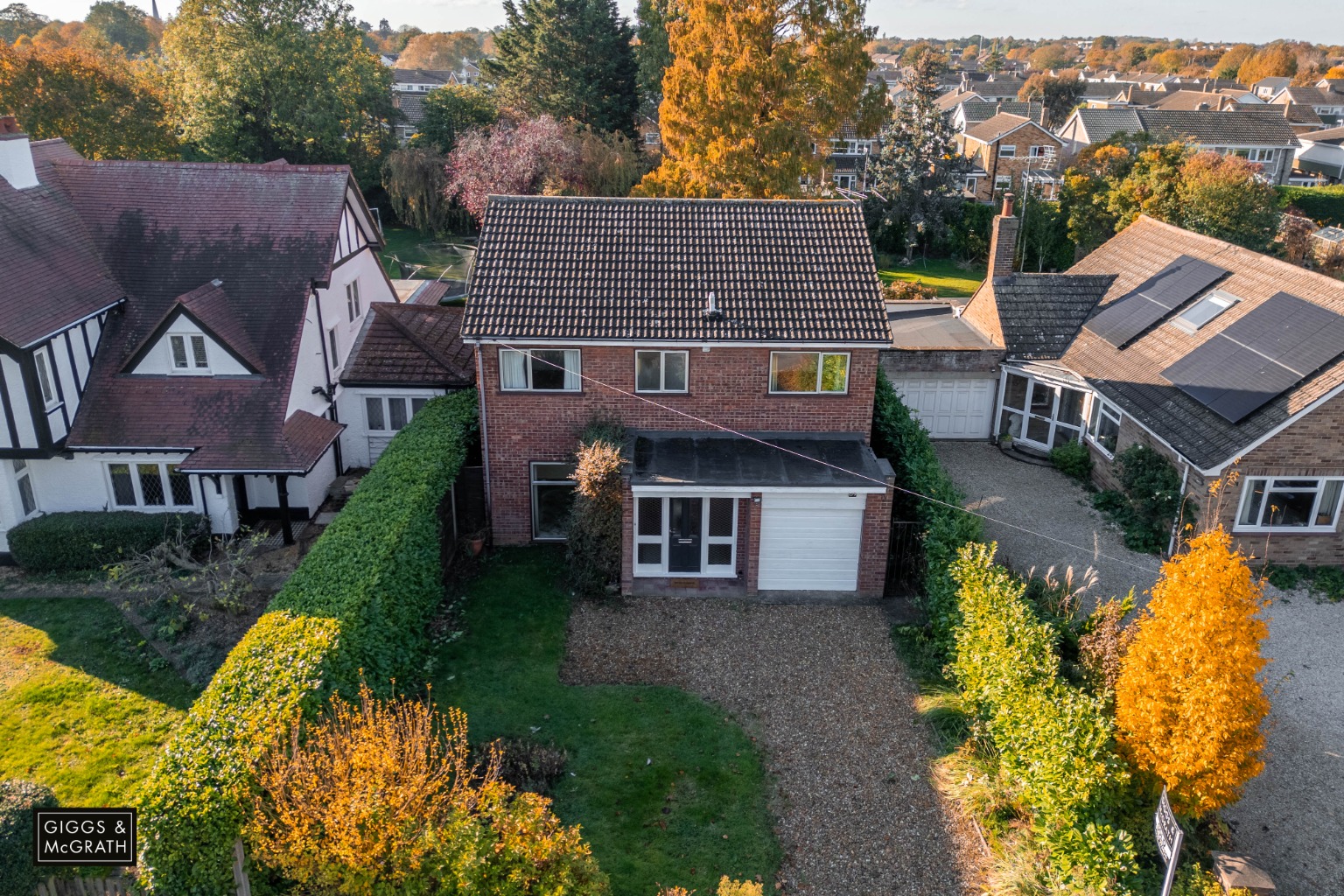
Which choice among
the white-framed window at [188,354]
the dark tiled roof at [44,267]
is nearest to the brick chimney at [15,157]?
the dark tiled roof at [44,267]

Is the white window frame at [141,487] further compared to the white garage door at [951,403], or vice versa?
the white garage door at [951,403]

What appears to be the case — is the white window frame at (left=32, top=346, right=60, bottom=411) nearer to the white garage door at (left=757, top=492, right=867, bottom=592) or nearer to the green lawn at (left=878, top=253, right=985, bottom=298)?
the white garage door at (left=757, top=492, right=867, bottom=592)

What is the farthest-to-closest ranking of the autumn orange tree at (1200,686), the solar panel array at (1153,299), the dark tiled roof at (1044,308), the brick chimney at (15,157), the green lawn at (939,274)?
the green lawn at (939,274)
the dark tiled roof at (1044,308)
the solar panel array at (1153,299)
the brick chimney at (15,157)
the autumn orange tree at (1200,686)

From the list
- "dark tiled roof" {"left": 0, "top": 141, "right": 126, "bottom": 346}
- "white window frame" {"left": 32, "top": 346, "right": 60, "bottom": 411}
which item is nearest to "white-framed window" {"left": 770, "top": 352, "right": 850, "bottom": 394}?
"dark tiled roof" {"left": 0, "top": 141, "right": 126, "bottom": 346}

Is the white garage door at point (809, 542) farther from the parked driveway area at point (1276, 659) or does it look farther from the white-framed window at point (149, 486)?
the white-framed window at point (149, 486)

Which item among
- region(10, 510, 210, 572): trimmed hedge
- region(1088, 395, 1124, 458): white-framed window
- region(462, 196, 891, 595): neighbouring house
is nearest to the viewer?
region(462, 196, 891, 595): neighbouring house

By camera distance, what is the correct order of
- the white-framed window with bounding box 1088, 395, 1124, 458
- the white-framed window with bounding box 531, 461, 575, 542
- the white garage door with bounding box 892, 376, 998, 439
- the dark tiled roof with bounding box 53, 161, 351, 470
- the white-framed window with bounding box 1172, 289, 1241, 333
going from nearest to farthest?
the dark tiled roof with bounding box 53, 161, 351, 470 → the white-framed window with bounding box 531, 461, 575, 542 → the white-framed window with bounding box 1172, 289, 1241, 333 → the white-framed window with bounding box 1088, 395, 1124, 458 → the white garage door with bounding box 892, 376, 998, 439
